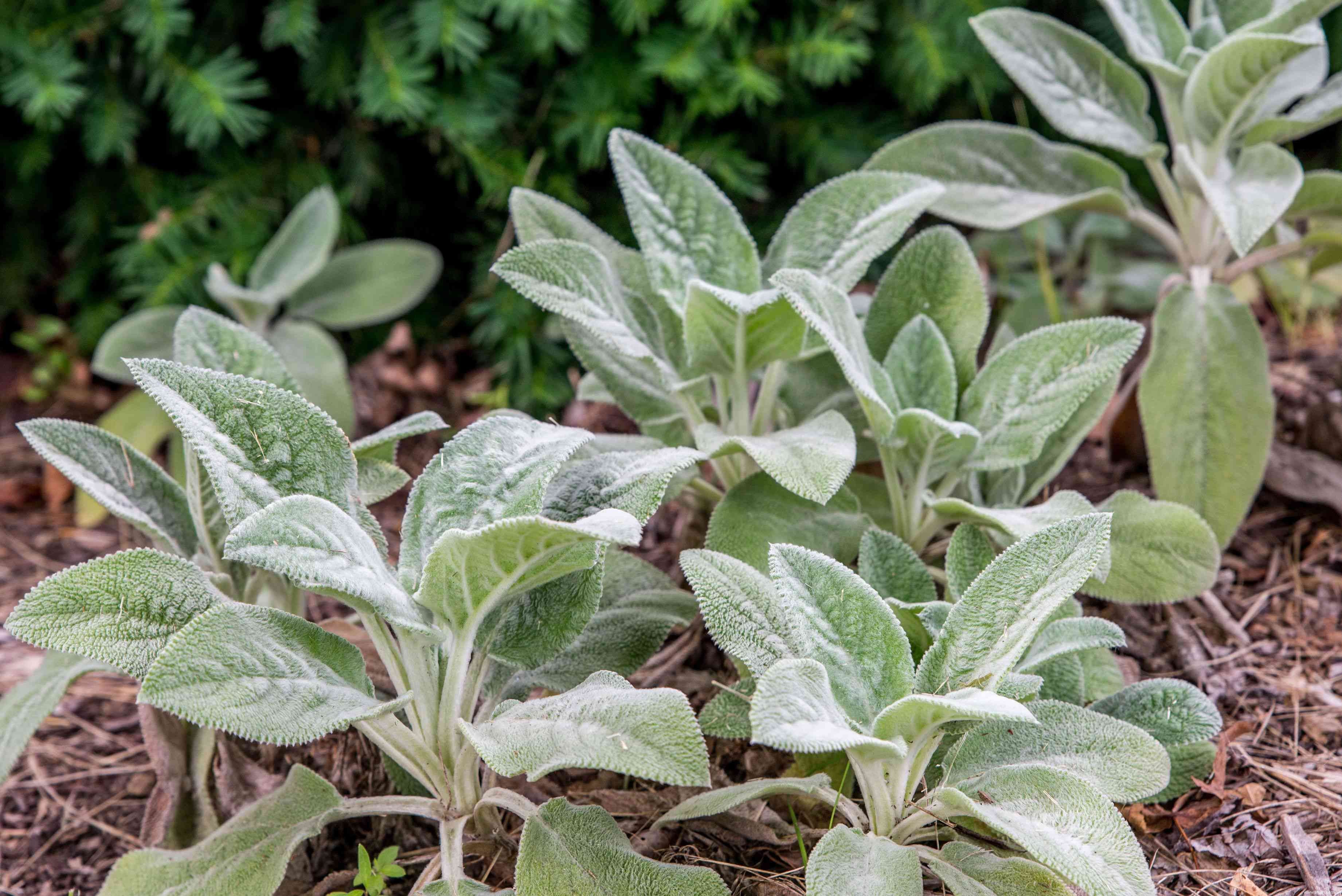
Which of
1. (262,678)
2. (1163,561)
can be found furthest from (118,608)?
(1163,561)

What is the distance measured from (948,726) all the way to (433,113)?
159 cm

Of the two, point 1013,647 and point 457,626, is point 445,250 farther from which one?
point 1013,647

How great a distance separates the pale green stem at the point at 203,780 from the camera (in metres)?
1.32

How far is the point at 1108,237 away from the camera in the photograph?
2.39 m

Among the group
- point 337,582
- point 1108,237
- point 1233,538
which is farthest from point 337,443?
point 1108,237

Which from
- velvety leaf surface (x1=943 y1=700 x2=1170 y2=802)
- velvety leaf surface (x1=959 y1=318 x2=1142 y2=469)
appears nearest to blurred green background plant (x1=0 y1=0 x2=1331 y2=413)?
velvety leaf surface (x1=959 y1=318 x2=1142 y2=469)

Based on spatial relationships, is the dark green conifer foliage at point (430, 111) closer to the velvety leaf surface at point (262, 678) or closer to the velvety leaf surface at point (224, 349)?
the velvety leaf surface at point (224, 349)

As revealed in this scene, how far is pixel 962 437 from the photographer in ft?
4.36

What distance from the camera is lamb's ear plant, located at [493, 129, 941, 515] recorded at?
131 centimetres

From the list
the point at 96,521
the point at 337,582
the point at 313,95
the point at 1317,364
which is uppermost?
the point at 313,95

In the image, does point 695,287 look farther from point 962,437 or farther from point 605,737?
point 605,737

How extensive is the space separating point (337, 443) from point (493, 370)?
127 cm

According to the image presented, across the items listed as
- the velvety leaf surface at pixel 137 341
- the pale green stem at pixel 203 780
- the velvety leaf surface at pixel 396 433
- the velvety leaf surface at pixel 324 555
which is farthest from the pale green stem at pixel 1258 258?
the velvety leaf surface at pixel 137 341

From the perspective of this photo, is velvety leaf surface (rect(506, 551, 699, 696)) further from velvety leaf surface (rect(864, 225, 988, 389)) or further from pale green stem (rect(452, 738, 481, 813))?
velvety leaf surface (rect(864, 225, 988, 389))
